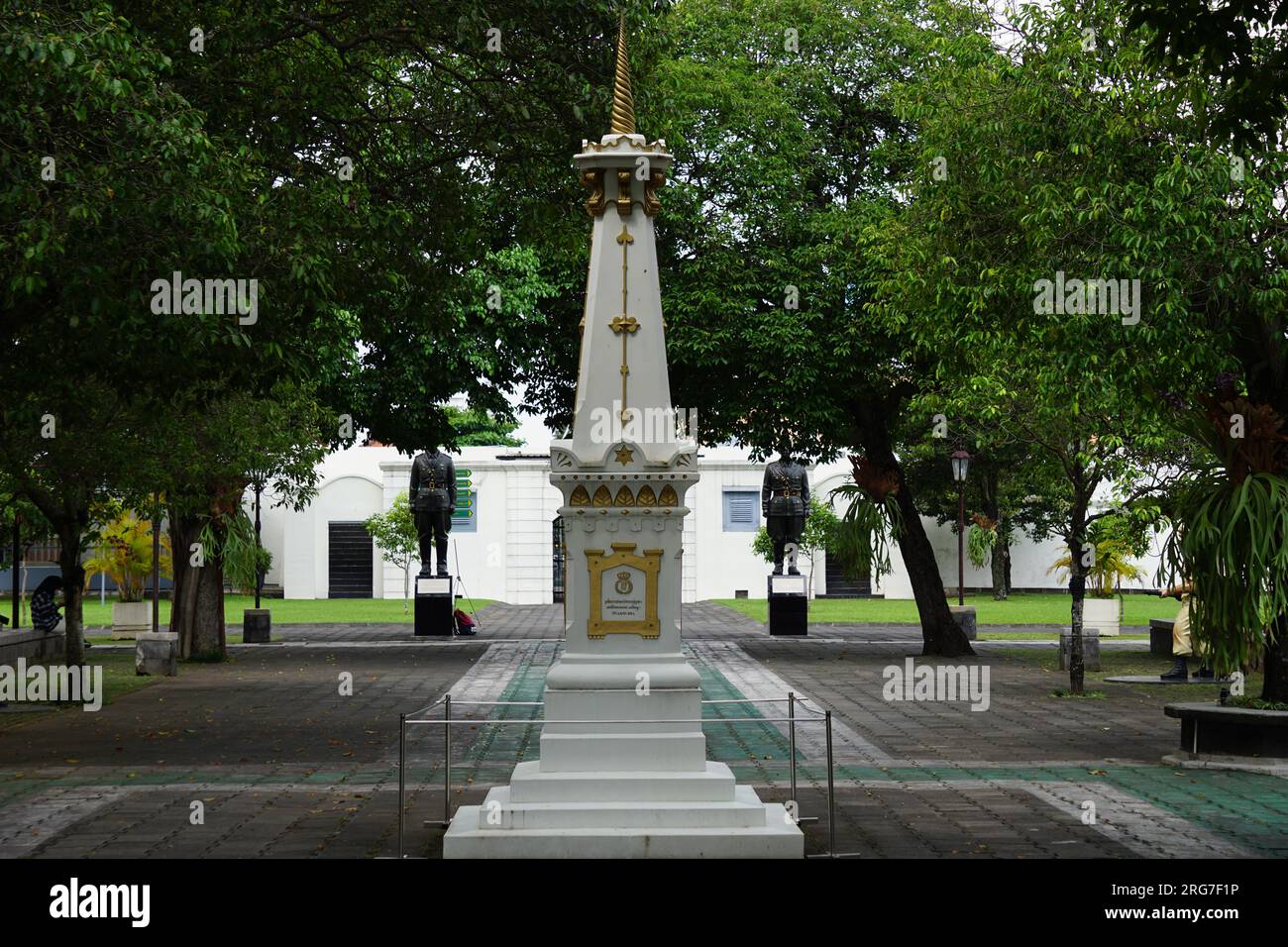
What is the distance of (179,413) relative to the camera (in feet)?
58.0

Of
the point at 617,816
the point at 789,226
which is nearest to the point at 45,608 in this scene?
the point at 789,226

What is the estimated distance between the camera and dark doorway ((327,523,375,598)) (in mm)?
50688

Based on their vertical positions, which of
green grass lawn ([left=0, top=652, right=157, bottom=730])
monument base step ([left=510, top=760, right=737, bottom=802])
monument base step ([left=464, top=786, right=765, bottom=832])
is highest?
monument base step ([left=510, top=760, right=737, bottom=802])

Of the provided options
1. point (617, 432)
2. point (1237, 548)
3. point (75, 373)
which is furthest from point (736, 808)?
point (75, 373)

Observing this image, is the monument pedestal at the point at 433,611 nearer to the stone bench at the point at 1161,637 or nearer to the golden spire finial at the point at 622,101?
the stone bench at the point at 1161,637

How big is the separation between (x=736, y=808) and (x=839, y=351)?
1463cm

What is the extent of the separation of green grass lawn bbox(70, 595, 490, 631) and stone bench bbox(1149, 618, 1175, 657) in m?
18.2

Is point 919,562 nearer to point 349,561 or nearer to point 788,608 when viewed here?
point 788,608

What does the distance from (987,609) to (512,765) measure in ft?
108

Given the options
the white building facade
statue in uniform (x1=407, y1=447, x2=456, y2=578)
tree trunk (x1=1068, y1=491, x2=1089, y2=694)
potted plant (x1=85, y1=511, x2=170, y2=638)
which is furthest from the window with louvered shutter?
tree trunk (x1=1068, y1=491, x2=1089, y2=694)

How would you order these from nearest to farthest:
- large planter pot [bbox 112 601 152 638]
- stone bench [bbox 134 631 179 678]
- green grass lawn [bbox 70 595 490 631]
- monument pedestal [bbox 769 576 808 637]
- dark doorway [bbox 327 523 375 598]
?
stone bench [bbox 134 631 179 678] → large planter pot [bbox 112 601 152 638] → monument pedestal [bbox 769 576 808 637] → green grass lawn [bbox 70 595 490 631] → dark doorway [bbox 327 523 375 598]

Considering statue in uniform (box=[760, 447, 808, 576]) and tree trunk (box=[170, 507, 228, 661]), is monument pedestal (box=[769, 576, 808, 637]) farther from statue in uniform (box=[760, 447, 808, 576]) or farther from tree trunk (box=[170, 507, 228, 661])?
tree trunk (box=[170, 507, 228, 661])

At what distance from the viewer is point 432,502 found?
3109 cm

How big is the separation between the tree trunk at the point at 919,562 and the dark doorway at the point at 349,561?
94.6 feet
